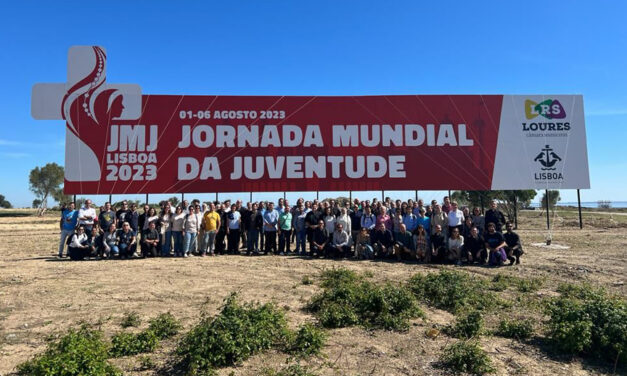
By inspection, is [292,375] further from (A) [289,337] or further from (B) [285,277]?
(B) [285,277]

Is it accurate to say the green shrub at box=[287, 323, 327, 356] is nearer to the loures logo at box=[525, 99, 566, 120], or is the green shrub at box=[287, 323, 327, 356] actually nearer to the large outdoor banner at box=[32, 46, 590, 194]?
the large outdoor banner at box=[32, 46, 590, 194]

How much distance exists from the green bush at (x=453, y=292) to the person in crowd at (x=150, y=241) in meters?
8.80

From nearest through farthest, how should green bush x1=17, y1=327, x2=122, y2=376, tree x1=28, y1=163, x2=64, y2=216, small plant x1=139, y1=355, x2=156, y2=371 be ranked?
green bush x1=17, y1=327, x2=122, y2=376 → small plant x1=139, y1=355, x2=156, y2=371 → tree x1=28, y1=163, x2=64, y2=216

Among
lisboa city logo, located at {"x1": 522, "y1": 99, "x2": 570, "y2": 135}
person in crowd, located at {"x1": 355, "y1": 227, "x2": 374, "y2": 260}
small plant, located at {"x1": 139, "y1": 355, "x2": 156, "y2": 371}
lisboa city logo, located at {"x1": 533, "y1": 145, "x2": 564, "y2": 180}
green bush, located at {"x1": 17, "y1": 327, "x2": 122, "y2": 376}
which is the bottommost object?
small plant, located at {"x1": 139, "y1": 355, "x2": 156, "y2": 371}

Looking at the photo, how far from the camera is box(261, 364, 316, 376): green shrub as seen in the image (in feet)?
13.5

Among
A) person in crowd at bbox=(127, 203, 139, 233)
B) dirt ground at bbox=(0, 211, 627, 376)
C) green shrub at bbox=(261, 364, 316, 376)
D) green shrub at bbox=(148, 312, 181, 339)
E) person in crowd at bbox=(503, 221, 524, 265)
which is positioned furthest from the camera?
person in crowd at bbox=(127, 203, 139, 233)

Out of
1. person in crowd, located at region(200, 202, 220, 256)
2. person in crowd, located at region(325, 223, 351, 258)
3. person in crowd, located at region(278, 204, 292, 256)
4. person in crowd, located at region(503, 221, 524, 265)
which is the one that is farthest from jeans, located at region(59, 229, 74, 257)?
person in crowd, located at region(503, 221, 524, 265)

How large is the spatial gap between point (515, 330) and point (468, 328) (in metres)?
0.74

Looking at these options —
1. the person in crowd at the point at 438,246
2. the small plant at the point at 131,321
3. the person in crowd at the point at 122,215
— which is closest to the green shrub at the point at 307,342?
the small plant at the point at 131,321

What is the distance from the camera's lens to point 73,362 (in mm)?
3965

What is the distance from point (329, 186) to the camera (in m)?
16.8

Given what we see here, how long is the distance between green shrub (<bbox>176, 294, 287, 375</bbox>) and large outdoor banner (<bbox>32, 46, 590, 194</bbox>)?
460 inches

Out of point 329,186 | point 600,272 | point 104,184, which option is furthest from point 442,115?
point 104,184

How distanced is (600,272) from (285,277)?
29.1 feet
